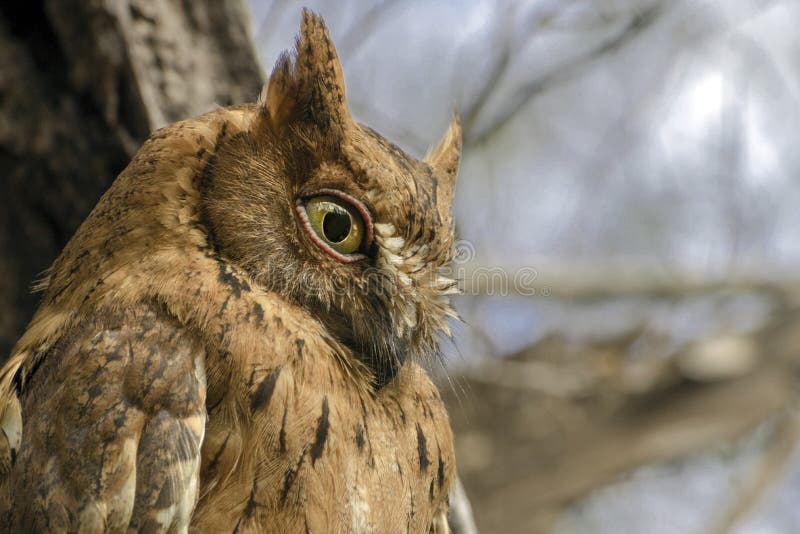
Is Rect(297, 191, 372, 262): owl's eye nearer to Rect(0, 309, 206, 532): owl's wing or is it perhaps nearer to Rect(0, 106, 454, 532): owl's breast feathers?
Rect(0, 106, 454, 532): owl's breast feathers

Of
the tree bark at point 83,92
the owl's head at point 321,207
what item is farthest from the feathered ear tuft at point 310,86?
the tree bark at point 83,92

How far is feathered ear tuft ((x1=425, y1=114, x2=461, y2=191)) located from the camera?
2342 mm

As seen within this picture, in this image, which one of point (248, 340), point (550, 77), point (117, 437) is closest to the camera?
point (117, 437)

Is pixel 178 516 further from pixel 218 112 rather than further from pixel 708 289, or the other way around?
pixel 708 289

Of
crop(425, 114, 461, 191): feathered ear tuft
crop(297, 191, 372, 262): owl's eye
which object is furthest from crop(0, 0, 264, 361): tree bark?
crop(297, 191, 372, 262): owl's eye

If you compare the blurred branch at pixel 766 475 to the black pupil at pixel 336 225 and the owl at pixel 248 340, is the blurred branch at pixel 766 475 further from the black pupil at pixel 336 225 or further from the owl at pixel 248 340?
the black pupil at pixel 336 225

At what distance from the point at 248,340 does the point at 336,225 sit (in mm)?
322

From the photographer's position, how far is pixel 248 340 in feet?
5.81

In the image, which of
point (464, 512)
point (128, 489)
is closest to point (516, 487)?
point (464, 512)

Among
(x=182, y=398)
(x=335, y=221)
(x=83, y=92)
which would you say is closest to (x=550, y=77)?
(x=83, y=92)

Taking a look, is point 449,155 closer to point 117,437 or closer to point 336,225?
point 336,225

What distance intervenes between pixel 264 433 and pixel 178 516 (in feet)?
0.74

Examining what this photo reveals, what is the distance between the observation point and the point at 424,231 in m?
1.98

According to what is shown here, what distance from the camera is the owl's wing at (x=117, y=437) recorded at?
5.34ft
